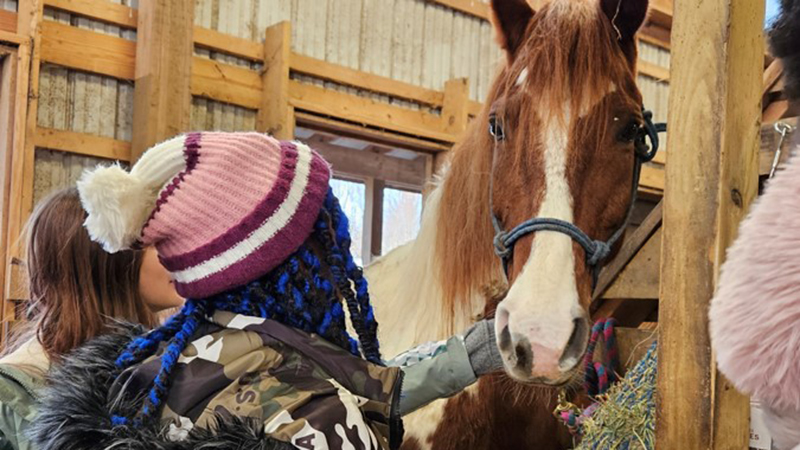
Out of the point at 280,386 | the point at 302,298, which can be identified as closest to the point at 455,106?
the point at 302,298

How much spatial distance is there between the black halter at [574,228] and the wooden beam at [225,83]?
3.11 meters

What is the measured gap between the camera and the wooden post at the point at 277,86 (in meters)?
4.44

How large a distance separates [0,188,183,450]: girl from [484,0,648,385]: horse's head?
806 mm

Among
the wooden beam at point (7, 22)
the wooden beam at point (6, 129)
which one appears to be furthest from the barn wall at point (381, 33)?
the wooden beam at point (6, 129)

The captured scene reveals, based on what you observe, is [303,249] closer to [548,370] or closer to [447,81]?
[548,370]

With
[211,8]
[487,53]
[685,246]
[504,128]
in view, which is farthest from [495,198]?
[487,53]

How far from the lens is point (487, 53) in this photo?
18.9 ft

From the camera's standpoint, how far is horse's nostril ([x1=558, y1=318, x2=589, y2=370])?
3.76 ft

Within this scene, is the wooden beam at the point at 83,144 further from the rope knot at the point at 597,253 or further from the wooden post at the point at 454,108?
the rope knot at the point at 597,253

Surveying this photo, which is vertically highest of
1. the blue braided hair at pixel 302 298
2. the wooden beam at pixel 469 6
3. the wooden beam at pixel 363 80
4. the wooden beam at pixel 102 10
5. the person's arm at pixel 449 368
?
the wooden beam at pixel 469 6

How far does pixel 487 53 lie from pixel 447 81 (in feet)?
2.06

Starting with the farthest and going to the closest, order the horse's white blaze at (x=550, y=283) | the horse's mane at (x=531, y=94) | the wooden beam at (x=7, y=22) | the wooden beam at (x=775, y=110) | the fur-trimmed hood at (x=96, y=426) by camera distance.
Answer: the wooden beam at (x=7, y=22) < the wooden beam at (x=775, y=110) < the horse's mane at (x=531, y=94) < the horse's white blaze at (x=550, y=283) < the fur-trimmed hood at (x=96, y=426)

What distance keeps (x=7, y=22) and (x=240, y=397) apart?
347 cm

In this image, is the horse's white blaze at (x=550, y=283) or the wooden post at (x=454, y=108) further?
the wooden post at (x=454, y=108)
